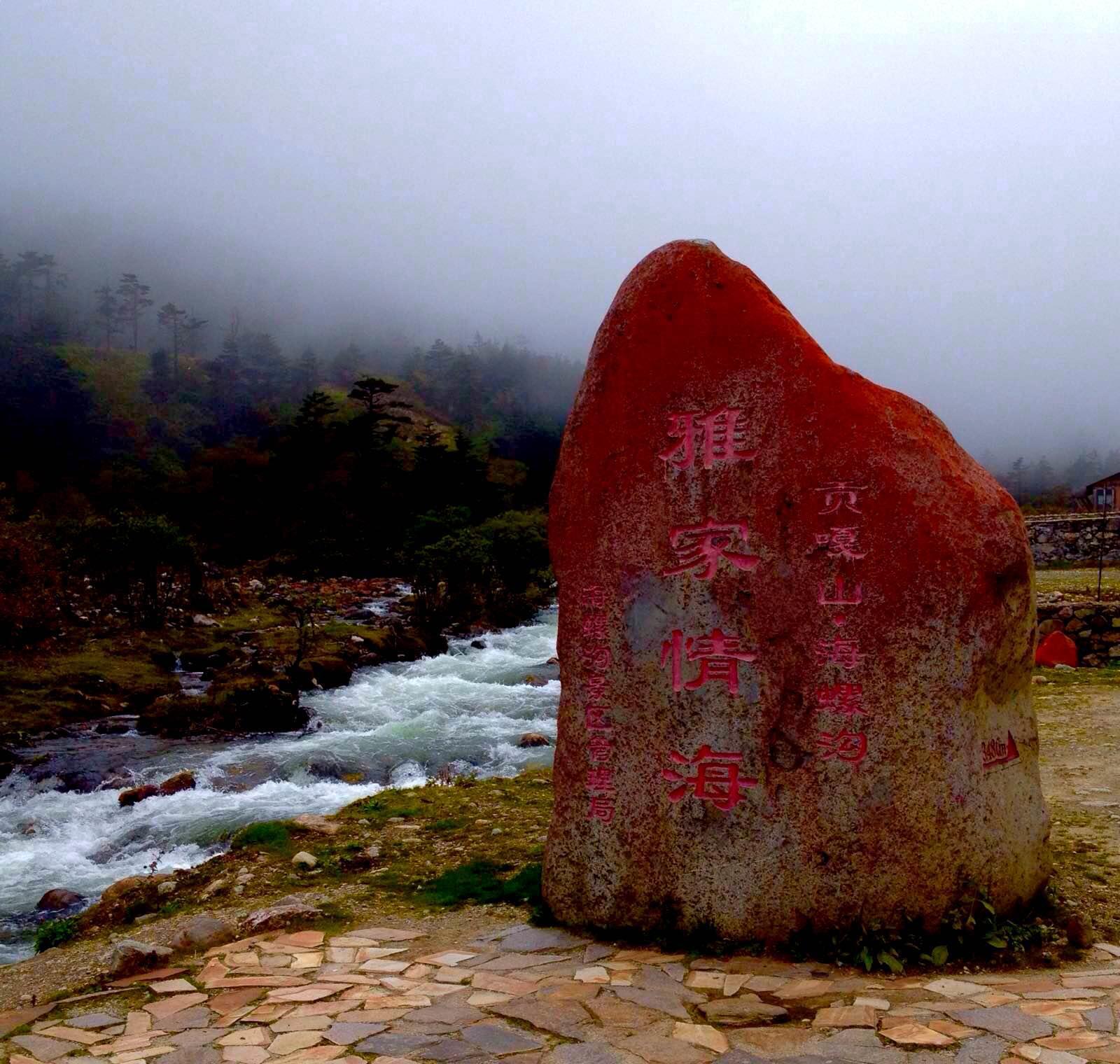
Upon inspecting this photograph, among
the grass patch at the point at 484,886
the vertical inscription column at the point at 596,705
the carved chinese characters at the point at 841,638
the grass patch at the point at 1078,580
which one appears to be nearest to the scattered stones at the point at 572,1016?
the vertical inscription column at the point at 596,705

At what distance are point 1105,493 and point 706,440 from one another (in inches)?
1275

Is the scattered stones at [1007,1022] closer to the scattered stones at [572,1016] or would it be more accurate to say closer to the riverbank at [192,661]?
the scattered stones at [572,1016]

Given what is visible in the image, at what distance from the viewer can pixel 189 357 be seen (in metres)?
63.8

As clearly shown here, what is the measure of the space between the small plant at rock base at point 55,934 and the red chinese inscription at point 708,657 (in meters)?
4.08

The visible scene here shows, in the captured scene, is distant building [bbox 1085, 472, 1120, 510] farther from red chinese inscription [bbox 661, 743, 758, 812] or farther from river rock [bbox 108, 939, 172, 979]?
river rock [bbox 108, 939, 172, 979]

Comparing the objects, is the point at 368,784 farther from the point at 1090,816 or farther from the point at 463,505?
the point at 463,505

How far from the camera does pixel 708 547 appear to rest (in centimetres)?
464

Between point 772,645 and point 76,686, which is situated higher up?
point 772,645

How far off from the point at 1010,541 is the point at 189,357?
65648mm

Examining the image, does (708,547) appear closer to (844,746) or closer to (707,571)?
(707,571)

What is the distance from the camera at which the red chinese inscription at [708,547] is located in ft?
15.0

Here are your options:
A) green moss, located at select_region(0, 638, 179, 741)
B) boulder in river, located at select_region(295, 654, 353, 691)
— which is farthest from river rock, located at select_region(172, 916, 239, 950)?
boulder in river, located at select_region(295, 654, 353, 691)

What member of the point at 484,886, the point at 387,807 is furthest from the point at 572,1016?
the point at 387,807

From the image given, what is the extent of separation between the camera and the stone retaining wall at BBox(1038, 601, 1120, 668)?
13.2m
